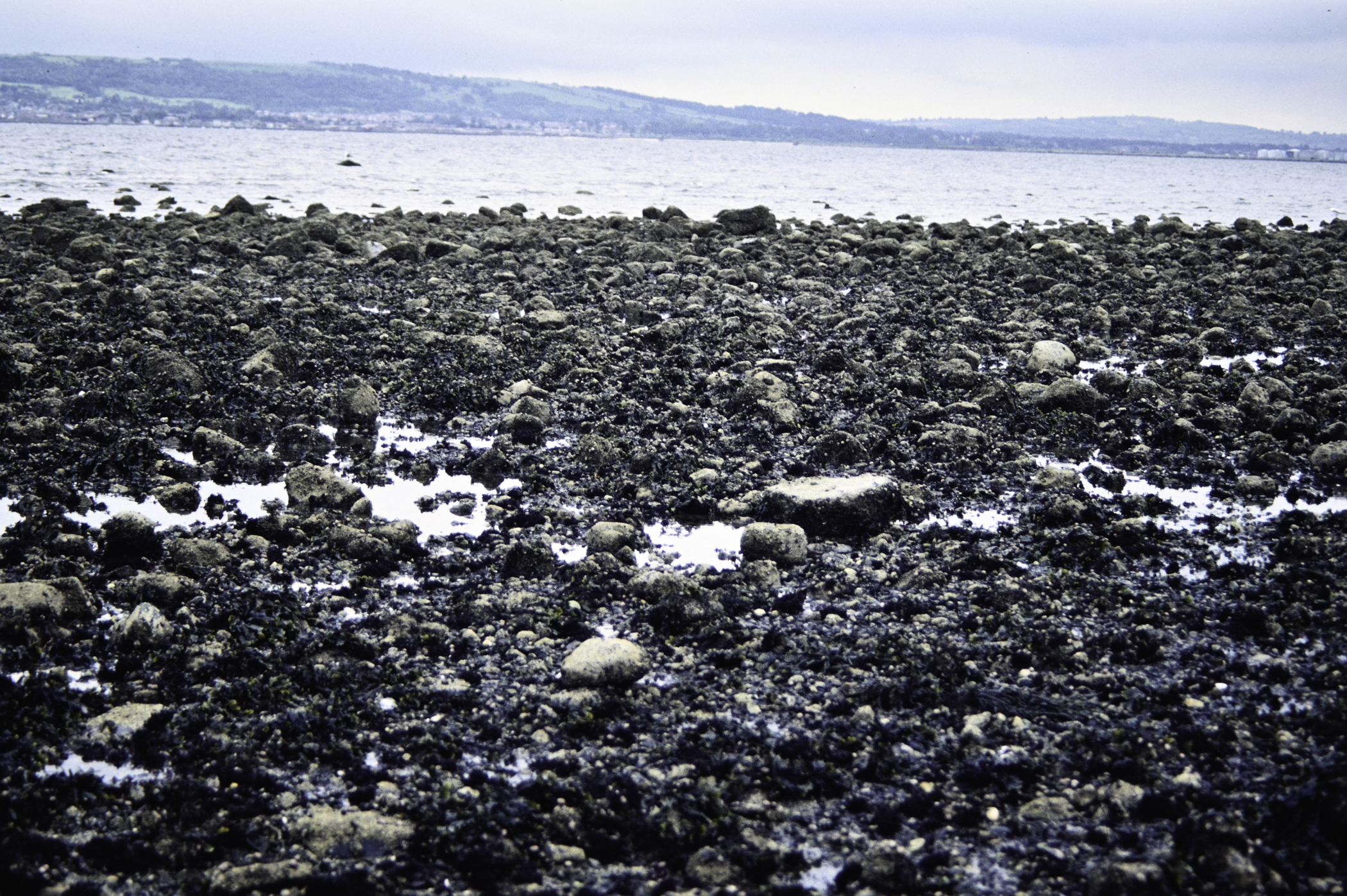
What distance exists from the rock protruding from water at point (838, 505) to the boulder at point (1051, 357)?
153 inches

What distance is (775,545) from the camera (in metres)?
5.16

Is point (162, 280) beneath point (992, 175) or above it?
beneath

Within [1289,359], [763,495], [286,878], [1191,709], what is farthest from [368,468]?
[1289,359]

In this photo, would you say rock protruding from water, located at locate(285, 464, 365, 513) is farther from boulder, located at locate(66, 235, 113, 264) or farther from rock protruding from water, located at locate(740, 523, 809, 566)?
boulder, located at locate(66, 235, 113, 264)

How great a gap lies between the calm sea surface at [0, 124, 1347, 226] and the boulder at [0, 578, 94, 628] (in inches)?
799

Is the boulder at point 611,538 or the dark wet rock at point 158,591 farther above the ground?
the boulder at point 611,538

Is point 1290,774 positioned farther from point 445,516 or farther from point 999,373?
point 999,373

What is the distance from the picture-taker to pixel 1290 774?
3.36 metres

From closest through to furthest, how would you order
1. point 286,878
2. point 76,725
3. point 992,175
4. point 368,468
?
point 286,878
point 76,725
point 368,468
point 992,175

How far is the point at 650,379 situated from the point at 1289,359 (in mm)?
6272

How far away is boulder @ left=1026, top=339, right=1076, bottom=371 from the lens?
29.2 feet

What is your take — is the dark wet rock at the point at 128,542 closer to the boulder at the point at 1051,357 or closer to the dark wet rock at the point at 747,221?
the boulder at the point at 1051,357

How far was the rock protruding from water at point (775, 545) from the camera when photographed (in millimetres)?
5141

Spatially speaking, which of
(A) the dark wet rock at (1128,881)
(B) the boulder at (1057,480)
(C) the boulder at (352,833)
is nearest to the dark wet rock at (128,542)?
(C) the boulder at (352,833)
